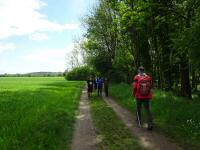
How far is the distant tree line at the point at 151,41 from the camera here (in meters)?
16.9

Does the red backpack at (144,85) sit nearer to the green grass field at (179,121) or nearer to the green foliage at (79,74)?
the green grass field at (179,121)

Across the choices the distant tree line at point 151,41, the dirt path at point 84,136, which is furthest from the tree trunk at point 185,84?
the dirt path at point 84,136

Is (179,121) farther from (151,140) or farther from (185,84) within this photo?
(185,84)

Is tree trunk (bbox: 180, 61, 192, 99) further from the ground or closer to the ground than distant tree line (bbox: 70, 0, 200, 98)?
closer to the ground

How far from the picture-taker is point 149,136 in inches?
464

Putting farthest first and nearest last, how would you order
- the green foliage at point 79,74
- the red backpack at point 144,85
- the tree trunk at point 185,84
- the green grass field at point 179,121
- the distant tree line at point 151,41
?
the green foliage at point 79,74, the tree trunk at point 185,84, the distant tree line at point 151,41, the red backpack at point 144,85, the green grass field at point 179,121

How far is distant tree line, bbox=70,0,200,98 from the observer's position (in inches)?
664

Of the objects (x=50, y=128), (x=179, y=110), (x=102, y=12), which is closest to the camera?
(x=50, y=128)

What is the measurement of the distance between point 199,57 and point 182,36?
49.3 inches

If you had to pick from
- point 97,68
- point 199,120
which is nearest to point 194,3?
point 199,120

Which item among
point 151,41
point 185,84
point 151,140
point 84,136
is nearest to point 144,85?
point 151,140

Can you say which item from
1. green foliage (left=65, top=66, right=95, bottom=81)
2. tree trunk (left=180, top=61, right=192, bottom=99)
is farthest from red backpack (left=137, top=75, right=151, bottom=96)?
green foliage (left=65, top=66, right=95, bottom=81)

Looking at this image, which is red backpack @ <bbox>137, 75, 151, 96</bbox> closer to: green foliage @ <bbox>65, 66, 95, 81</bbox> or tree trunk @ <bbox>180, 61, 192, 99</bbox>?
tree trunk @ <bbox>180, 61, 192, 99</bbox>

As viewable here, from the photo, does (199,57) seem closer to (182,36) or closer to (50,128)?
(182,36)
